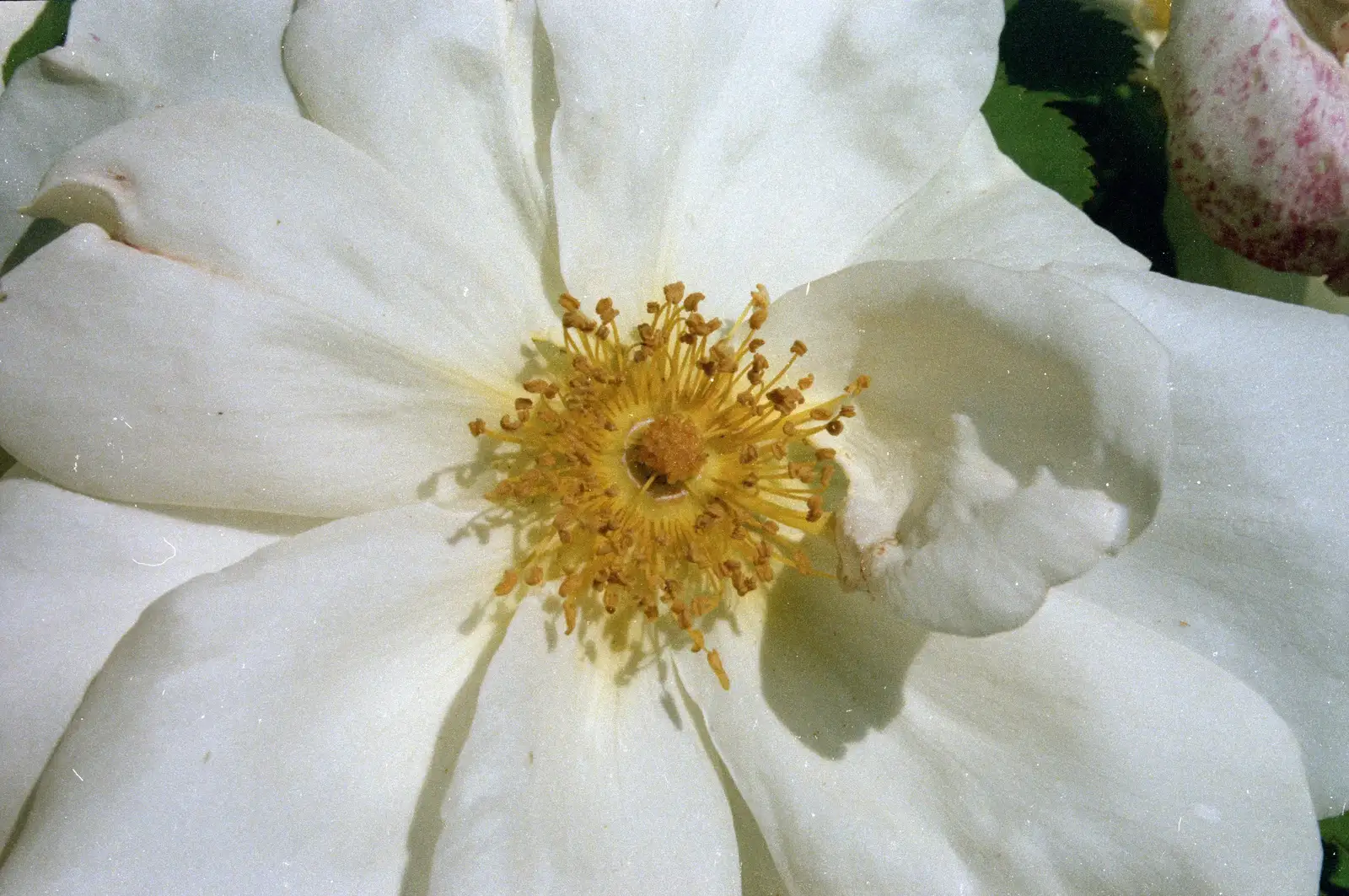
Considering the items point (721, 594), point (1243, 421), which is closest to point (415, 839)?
point (721, 594)

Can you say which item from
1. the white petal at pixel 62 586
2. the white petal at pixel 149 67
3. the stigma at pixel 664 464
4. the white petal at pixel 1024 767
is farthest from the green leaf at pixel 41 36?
the white petal at pixel 1024 767

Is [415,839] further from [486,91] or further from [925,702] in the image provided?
[486,91]

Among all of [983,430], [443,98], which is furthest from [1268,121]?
[443,98]

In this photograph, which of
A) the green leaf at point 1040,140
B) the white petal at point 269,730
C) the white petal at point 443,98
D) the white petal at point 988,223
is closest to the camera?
the white petal at point 269,730

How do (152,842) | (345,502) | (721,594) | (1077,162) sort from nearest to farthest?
(152,842)
(345,502)
(721,594)
(1077,162)

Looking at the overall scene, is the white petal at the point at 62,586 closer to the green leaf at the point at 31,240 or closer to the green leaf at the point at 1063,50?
the green leaf at the point at 31,240

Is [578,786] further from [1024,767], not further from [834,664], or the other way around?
[1024,767]
